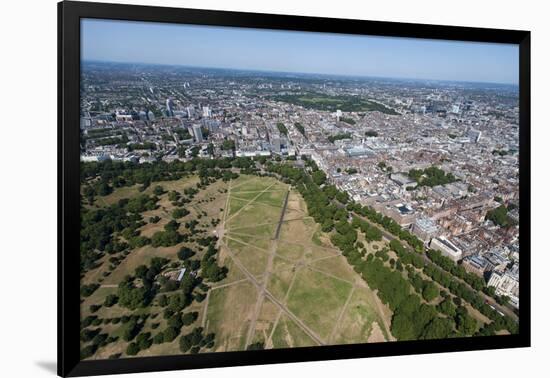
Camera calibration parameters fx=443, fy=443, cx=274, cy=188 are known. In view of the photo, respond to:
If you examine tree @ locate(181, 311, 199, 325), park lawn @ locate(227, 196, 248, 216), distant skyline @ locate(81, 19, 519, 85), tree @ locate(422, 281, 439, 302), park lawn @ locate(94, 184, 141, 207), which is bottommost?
tree @ locate(181, 311, 199, 325)

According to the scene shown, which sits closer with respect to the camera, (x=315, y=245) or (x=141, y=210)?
(x=141, y=210)

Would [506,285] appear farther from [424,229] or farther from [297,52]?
[297,52]

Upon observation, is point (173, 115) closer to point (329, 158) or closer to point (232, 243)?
point (232, 243)

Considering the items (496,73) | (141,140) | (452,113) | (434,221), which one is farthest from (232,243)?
(496,73)

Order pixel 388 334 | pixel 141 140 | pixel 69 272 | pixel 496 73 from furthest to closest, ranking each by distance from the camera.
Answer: pixel 496 73 < pixel 388 334 < pixel 141 140 < pixel 69 272

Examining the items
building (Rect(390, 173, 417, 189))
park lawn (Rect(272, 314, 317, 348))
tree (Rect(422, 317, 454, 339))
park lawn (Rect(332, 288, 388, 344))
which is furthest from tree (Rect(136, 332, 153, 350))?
building (Rect(390, 173, 417, 189))

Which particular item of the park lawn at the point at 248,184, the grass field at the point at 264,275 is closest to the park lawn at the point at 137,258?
the grass field at the point at 264,275

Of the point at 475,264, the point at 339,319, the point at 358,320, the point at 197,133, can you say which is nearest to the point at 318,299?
the point at 339,319

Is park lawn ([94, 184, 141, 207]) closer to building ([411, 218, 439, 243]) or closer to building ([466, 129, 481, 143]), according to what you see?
building ([411, 218, 439, 243])
